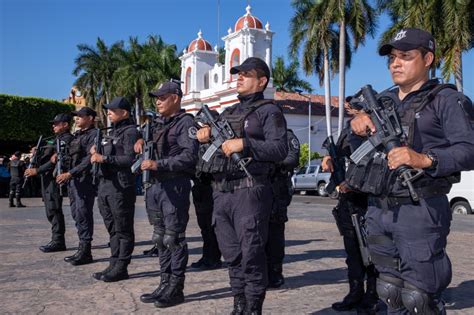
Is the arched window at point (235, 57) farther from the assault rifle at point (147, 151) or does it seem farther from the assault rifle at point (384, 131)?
the assault rifle at point (384, 131)

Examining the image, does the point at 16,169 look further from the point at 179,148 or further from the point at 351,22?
the point at 351,22

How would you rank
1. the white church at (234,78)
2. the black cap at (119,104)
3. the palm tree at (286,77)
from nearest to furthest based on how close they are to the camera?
1. the black cap at (119,104)
2. the white church at (234,78)
3. the palm tree at (286,77)

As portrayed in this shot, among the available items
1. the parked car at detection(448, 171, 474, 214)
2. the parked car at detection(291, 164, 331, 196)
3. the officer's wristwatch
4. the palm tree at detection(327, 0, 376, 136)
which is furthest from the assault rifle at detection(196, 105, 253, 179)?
the palm tree at detection(327, 0, 376, 136)

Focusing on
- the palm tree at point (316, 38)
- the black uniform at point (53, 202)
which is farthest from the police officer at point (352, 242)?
the palm tree at point (316, 38)

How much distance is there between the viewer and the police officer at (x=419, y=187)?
254cm

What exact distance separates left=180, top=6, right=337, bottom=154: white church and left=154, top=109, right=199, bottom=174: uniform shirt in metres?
30.1

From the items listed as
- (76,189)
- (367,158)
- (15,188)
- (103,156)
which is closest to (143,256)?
(76,189)

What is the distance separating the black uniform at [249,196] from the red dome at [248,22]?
108 ft

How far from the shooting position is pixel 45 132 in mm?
26844

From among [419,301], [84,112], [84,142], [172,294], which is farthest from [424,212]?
[84,112]

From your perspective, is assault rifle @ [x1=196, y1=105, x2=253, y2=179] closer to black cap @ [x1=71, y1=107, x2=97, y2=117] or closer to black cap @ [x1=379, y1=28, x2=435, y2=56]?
black cap @ [x1=379, y1=28, x2=435, y2=56]

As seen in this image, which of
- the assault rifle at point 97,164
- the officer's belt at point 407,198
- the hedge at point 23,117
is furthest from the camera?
the hedge at point 23,117

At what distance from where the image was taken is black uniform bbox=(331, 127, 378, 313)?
4.29m

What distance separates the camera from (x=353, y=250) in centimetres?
443
